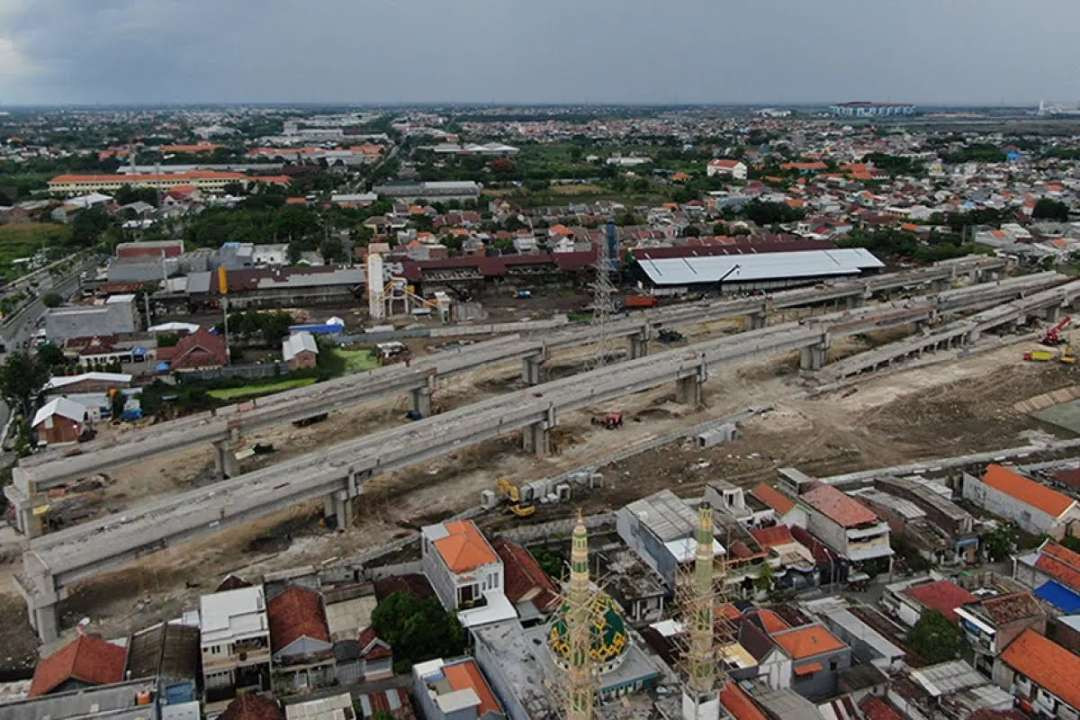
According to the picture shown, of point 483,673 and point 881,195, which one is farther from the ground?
point 881,195

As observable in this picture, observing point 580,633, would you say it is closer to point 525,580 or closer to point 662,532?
point 525,580

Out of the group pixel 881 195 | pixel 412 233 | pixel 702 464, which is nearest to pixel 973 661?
pixel 702 464

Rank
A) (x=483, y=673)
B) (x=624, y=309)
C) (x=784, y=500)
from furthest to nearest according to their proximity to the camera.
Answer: (x=624, y=309)
(x=784, y=500)
(x=483, y=673)

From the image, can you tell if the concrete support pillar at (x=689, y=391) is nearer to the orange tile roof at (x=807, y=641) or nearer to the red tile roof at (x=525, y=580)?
the red tile roof at (x=525, y=580)

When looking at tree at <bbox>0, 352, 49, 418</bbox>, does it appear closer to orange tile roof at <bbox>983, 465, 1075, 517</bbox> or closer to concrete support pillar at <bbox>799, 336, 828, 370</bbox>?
concrete support pillar at <bbox>799, 336, 828, 370</bbox>

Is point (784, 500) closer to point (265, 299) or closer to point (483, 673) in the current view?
point (483, 673)

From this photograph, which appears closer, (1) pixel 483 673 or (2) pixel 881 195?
(1) pixel 483 673

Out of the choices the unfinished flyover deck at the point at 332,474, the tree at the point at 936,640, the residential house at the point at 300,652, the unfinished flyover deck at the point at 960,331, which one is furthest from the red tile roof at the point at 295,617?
the unfinished flyover deck at the point at 960,331
